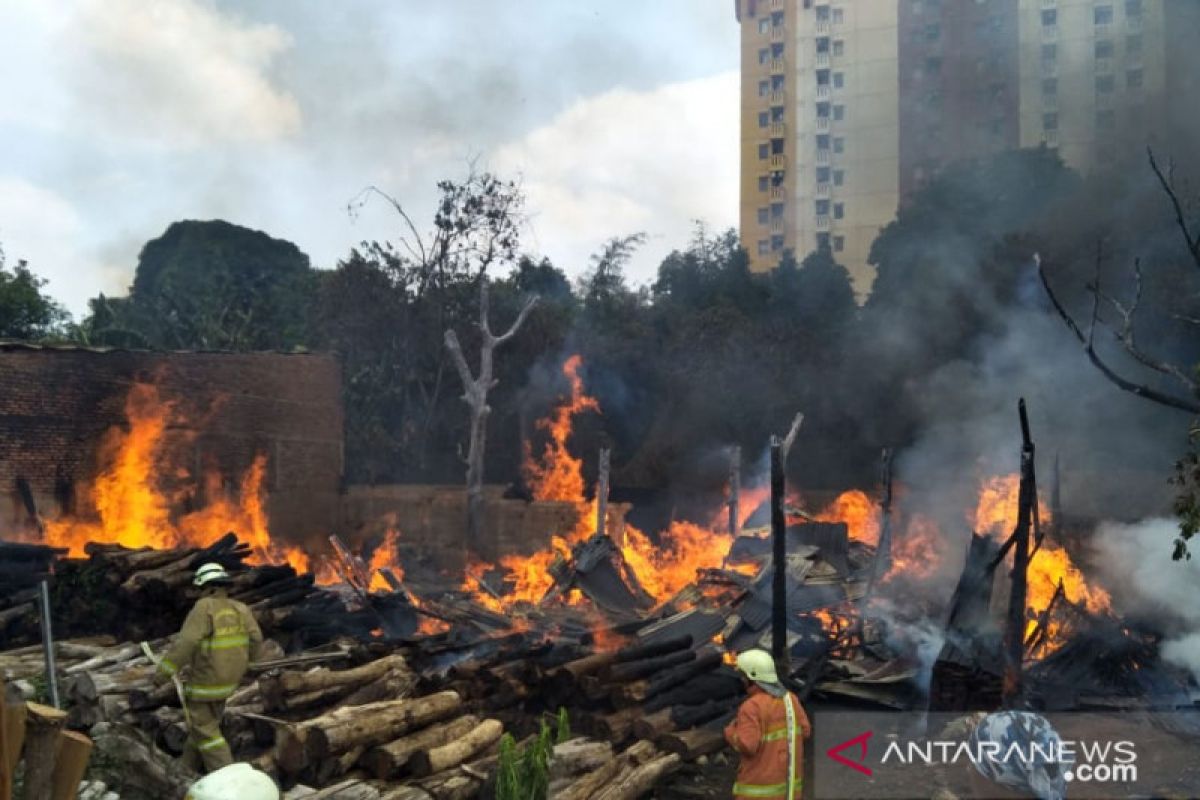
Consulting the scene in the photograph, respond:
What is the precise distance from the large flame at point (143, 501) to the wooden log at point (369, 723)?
11.4 meters

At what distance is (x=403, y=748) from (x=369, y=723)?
35 centimetres

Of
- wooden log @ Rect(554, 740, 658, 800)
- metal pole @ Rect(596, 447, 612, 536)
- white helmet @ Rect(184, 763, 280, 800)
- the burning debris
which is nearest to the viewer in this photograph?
white helmet @ Rect(184, 763, 280, 800)

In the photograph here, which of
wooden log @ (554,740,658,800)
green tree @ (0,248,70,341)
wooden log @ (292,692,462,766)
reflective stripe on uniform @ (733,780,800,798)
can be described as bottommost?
wooden log @ (554,740,658,800)

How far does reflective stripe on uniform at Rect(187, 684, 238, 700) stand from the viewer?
24.2 ft

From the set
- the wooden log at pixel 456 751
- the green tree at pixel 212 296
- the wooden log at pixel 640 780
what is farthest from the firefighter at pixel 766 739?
the green tree at pixel 212 296

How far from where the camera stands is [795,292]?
1624 inches

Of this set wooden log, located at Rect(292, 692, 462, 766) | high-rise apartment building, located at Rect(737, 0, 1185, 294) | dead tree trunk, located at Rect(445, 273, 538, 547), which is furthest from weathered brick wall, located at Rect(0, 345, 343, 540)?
high-rise apartment building, located at Rect(737, 0, 1185, 294)

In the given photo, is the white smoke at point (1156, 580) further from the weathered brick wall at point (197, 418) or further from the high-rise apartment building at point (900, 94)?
the high-rise apartment building at point (900, 94)

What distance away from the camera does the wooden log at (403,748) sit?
23.7 feet

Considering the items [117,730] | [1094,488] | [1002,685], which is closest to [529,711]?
[117,730]

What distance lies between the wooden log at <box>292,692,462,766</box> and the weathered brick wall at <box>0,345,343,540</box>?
11.9 metres

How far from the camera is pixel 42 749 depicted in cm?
385

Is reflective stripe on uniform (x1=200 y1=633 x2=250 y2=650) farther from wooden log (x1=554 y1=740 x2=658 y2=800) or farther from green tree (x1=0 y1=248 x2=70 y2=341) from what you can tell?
green tree (x1=0 y1=248 x2=70 y2=341)

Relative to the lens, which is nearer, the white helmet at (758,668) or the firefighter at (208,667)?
the white helmet at (758,668)
